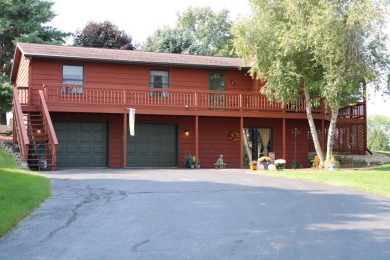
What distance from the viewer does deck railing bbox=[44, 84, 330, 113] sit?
19.8 meters

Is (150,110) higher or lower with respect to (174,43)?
lower

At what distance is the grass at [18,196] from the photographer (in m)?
7.34

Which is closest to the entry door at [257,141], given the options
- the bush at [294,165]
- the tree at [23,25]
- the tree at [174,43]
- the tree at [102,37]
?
the bush at [294,165]

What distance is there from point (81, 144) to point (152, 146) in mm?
3335

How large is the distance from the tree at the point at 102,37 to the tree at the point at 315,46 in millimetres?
22359

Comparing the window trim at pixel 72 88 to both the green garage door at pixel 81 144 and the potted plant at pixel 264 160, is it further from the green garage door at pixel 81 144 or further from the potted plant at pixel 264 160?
the potted plant at pixel 264 160

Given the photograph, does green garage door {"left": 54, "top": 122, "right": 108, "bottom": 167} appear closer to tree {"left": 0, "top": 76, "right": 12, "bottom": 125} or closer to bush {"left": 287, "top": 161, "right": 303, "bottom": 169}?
tree {"left": 0, "top": 76, "right": 12, "bottom": 125}

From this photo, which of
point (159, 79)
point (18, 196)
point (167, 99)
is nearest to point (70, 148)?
point (167, 99)

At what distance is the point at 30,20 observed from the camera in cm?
3183

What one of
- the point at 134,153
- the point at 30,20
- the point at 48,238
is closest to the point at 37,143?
the point at 134,153

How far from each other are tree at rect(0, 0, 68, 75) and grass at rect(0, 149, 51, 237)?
20.6 meters

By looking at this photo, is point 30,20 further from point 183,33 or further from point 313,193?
point 313,193

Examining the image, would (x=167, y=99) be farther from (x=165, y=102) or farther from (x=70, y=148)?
(x=70, y=148)

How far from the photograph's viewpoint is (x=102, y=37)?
4125 centimetres
